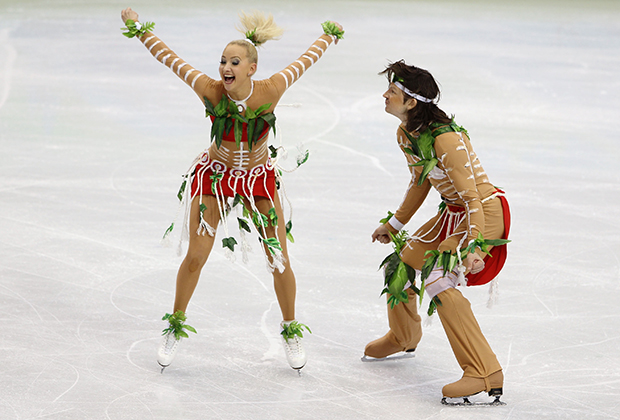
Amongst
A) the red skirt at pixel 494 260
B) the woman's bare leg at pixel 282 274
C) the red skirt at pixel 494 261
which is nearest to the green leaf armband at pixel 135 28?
the woman's bare leg at pixel 282 274

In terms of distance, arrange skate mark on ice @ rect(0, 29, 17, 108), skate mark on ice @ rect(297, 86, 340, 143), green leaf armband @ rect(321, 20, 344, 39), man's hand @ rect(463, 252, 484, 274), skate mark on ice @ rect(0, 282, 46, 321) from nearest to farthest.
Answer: man's hand @ rect(463, 252, 484, 274)
green leaf armband @ rect(321, 20, 344, 39)
skate mark on ice @ rect(0, 282, 46, 321)
skate mark on ice @ rect(297, 86, 340, 143)
skate mark on ice @ rect(0, 29, 17, 108)

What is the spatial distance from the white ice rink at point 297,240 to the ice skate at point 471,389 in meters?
0.06

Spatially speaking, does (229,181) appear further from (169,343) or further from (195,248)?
(169,343)

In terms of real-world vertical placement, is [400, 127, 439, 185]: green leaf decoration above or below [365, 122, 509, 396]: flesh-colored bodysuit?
above

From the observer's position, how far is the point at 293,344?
363 centimetres

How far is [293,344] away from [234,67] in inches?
48.6

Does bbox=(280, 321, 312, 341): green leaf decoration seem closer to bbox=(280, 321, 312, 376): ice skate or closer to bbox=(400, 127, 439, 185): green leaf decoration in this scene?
bbox=(280, 321, 312, 376): ice skate

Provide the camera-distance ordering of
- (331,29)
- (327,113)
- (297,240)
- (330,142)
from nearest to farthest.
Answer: (331,29) → (297,240) → (330,142) → (327,113)

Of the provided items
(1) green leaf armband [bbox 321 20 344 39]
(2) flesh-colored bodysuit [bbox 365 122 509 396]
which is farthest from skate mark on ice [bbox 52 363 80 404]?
(1) green leaf armband [bbox 321 20 344 39]

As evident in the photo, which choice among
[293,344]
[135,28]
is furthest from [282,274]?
[135,28]

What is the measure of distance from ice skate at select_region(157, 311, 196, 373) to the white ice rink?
0.27ft

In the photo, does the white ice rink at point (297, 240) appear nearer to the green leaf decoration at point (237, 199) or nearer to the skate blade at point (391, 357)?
the skate blade at point (391, 357)

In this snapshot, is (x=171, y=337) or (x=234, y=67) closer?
(x=234, y=67)

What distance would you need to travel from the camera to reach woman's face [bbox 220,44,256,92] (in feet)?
10.9
